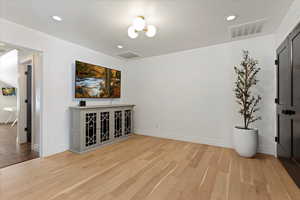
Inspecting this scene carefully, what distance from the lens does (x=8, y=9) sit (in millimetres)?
1966

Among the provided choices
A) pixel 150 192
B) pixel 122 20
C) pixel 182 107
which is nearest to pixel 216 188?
pixel 150 192

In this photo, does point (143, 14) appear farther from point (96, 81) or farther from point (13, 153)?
point (13, 153)

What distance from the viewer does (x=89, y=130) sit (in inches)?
120

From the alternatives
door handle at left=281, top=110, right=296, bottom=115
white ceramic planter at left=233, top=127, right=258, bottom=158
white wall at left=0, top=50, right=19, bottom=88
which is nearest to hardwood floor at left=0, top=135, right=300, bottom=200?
white ceramic planter at left=233, top=127, right=258, bottom=158

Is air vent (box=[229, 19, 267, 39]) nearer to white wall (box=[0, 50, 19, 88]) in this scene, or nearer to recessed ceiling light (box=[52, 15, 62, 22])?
recessed ceiling light (box=[52, 15, 62, 22])

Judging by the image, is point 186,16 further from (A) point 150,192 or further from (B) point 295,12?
(A) point 150,192

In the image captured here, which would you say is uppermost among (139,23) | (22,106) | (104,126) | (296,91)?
(139,23)

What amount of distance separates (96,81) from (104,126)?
49.0 inches

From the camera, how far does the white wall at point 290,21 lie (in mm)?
1781

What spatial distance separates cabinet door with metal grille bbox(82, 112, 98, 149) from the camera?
115 inches

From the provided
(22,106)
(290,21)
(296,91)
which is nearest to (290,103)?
(296,91)

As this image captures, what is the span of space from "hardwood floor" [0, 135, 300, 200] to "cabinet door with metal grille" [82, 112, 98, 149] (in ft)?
0.76

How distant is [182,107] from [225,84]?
3.98ft

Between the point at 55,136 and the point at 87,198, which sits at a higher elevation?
the point at 55,136
